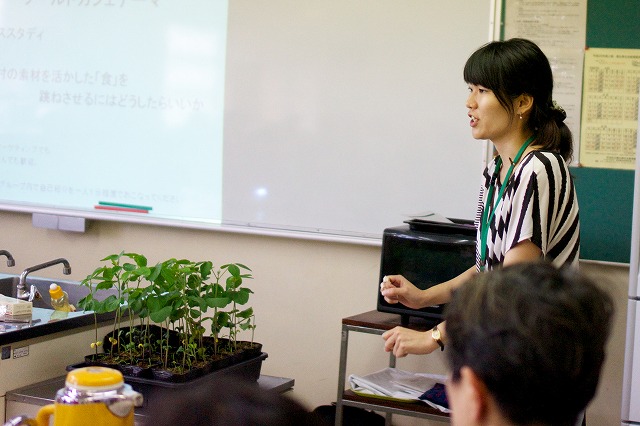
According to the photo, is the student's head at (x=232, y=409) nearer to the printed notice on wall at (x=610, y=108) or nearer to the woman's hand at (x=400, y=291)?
the woman's hand at (x=400, y=291)

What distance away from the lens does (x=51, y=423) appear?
1.52 m

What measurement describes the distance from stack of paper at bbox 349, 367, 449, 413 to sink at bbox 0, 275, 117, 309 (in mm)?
885

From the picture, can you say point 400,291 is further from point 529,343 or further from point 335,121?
point 335,121

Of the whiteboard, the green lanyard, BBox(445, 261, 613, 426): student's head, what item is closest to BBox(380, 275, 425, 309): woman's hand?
the green lanyard

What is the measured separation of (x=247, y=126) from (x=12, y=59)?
125 centimetres

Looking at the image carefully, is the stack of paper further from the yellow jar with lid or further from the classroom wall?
the yellow jar with lid

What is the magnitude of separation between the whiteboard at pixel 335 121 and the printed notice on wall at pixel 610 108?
41cm

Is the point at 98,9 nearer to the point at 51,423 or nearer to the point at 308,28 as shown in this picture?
the point at 308,28

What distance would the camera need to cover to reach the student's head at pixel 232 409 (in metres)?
0.73

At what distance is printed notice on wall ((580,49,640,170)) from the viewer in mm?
3131

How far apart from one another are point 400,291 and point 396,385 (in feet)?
2.98

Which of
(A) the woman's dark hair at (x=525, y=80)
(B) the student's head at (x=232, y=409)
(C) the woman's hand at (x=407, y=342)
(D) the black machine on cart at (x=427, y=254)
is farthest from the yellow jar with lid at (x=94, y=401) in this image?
(D) the black machine on cart at (x=427, y=254)

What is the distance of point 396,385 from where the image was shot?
2.82 metres

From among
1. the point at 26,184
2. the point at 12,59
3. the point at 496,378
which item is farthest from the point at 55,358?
the point at 12,59
